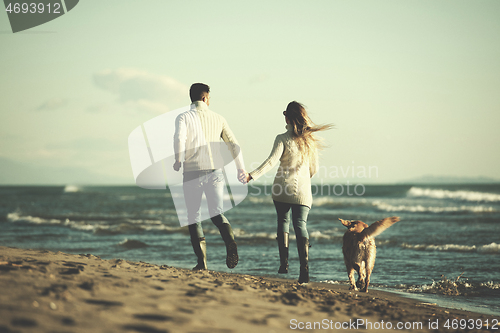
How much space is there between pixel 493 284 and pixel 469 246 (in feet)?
14.3

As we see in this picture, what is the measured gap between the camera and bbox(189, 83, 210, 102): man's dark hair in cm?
480

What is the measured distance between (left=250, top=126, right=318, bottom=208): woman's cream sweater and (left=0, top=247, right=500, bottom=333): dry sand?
1.16 meters

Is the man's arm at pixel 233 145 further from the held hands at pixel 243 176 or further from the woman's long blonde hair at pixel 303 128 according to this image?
the woman's long blonde hair at pixel 303 128

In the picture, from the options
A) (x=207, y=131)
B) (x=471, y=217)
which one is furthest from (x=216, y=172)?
(x=471, y=217)

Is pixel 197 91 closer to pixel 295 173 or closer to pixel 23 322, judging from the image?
pixel 295 173

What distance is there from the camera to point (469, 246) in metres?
10.5

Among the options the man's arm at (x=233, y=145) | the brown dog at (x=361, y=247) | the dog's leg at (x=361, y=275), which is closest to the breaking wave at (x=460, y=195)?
the dog's leg at (x=361, y=275)

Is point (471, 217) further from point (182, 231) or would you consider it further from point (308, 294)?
point (308, 294)

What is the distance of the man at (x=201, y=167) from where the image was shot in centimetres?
448

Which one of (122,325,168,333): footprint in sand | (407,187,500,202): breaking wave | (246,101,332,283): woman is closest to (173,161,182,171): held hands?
(246,101,332,283): woman

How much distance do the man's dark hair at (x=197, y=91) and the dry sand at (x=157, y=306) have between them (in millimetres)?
2258

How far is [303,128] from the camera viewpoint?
4477mm

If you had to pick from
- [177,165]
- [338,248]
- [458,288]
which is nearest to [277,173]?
[177,165]

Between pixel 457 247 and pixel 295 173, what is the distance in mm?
8025
